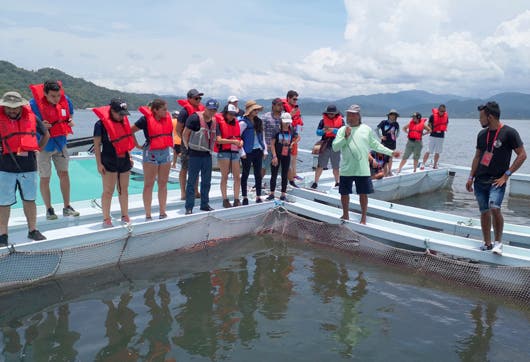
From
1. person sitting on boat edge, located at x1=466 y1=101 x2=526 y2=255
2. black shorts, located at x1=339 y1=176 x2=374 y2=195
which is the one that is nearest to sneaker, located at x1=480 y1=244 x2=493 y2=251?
person sitting on boat edge, located at x1=466 y1=101 x2=526 y2=255

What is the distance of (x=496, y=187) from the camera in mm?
5184

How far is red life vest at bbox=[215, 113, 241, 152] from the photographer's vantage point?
21.6ft

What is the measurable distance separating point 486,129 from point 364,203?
6.83ft

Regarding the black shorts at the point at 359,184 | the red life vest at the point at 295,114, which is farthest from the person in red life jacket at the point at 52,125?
the black shorts at the point at 359,184

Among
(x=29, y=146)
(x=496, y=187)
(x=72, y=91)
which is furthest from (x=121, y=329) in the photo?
(x=72, y=91)

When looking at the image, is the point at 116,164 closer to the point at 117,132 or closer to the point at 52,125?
the point at 117,132

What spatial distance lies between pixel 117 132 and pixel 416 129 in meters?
8.31

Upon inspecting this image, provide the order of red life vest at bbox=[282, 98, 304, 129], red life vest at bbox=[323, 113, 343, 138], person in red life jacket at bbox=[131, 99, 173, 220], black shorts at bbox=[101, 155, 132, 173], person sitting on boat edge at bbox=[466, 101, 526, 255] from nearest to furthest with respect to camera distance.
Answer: person sitting on boat edge at bbox=[466, 101, 526, 255]
black shorts at bbox=[101, 155, 132, 173]
person in red life jacket at bbox=[131, 99, 173, 220]
red life vest at bbox=[282, 98, 304, 129]
red life vest at bbox=[323, 113, 343, 138]

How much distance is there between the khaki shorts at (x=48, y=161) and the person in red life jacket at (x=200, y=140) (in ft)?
5.57

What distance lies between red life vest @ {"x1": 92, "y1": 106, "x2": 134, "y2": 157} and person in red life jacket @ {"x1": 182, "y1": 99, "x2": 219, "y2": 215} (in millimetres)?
932

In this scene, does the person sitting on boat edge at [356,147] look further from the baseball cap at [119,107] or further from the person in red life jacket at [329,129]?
the baseball cap at [119,107]

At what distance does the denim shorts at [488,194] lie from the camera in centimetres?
519

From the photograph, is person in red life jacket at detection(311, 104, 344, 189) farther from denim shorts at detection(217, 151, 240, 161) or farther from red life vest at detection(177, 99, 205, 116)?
red life vest at detection(177, 99, 205, 116)

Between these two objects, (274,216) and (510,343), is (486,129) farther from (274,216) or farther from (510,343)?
(274,216)
